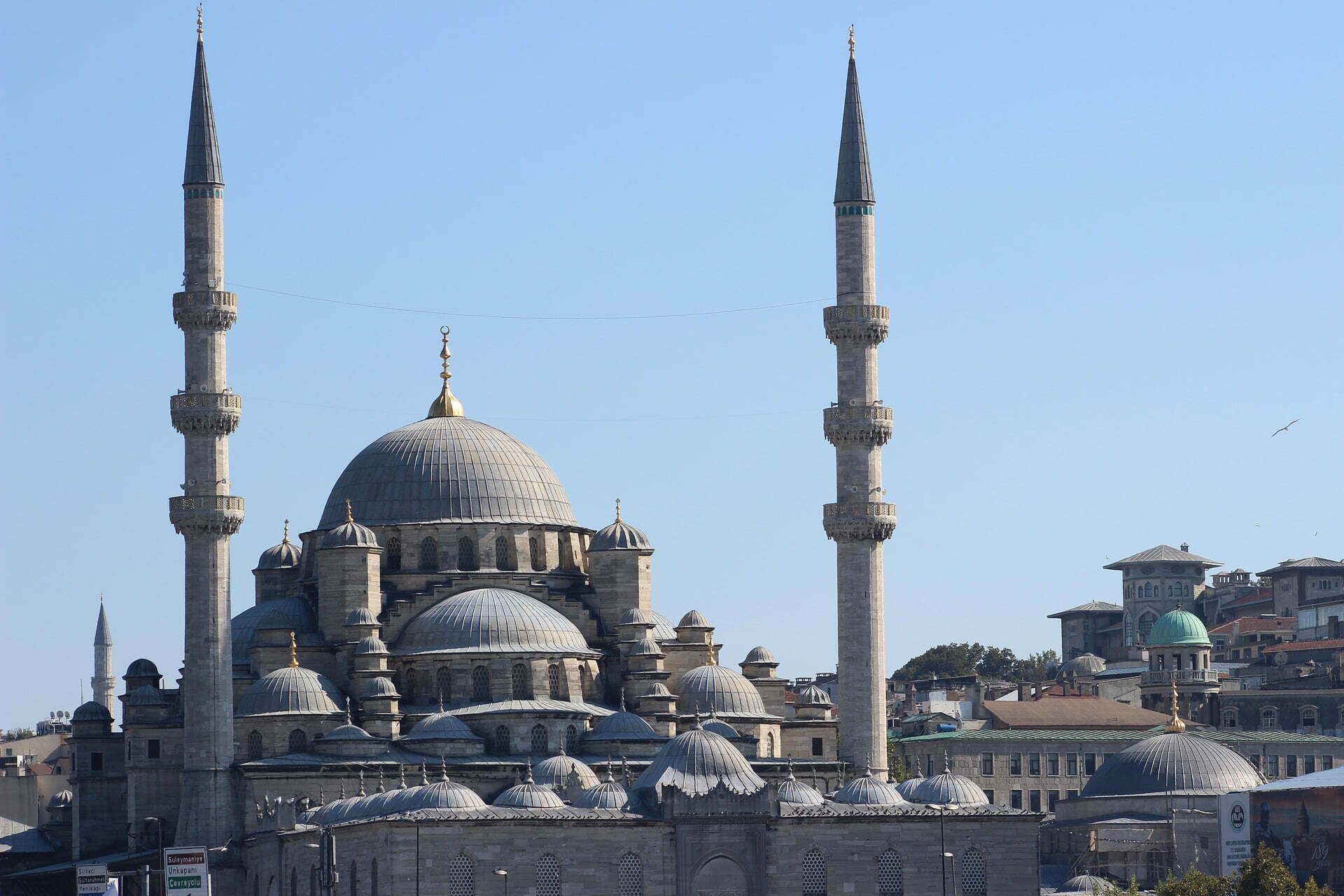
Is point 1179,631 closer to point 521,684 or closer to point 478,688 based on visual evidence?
point 521,684

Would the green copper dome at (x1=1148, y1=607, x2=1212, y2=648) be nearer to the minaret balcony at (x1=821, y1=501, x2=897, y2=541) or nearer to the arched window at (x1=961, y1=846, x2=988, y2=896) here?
the minaret balcony at (x1=821, y1=501, x2=897, y2=541)

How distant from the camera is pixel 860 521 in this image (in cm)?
6519

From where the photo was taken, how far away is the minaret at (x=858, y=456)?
65188 millimetres

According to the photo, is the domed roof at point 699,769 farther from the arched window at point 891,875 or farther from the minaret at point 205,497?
the minaret at point 205,497

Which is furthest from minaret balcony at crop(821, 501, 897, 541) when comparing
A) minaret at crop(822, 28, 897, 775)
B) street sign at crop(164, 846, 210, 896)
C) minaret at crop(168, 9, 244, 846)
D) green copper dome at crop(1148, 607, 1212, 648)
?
green copper dome at crop(1148, 607, 1212, 648)

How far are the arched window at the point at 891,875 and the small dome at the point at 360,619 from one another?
14.3 m

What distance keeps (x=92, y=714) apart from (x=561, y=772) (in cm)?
1419

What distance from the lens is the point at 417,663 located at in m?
66.4

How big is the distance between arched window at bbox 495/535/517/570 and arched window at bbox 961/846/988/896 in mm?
15478

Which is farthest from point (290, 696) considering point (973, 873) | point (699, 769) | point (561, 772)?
point (973, 873)

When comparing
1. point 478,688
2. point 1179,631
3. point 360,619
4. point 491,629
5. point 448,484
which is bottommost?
point 478,688

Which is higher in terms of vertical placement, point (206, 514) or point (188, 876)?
point (206, 514)

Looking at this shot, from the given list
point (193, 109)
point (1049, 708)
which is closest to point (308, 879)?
point (193, 109)

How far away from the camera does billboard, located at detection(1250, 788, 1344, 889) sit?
203 ft
